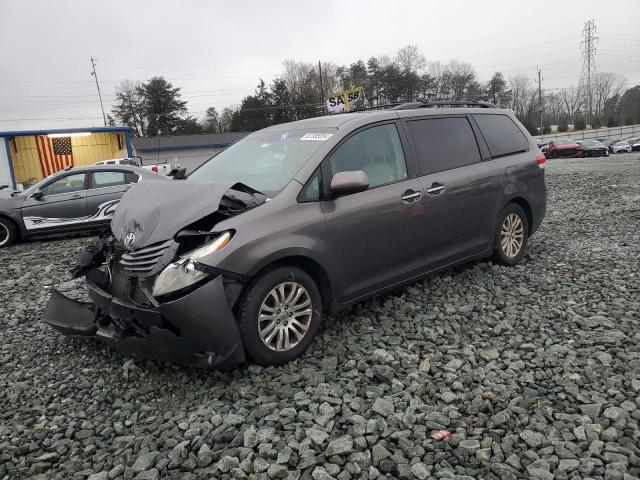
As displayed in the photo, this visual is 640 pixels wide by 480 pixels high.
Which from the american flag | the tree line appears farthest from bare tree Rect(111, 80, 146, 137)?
the american flag

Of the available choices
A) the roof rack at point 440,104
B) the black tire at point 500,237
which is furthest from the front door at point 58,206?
the black tire at point 500,237

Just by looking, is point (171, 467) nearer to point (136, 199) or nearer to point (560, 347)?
point (136, 199)

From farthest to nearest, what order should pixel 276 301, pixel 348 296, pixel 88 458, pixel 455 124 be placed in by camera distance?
pixel 455 124 → pixel 348 296 → pixel 276 301 → pixel 88 458

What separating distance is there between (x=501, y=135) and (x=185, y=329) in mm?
4118

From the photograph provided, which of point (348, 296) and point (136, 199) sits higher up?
point (136, 199)

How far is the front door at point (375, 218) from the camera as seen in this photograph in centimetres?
365

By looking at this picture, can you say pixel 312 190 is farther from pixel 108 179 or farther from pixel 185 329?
pixel 108 179

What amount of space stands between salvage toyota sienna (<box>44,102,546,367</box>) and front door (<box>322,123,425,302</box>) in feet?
0.04

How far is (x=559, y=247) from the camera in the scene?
20.3 ft

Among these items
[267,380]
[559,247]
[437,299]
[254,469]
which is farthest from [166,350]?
[559,247]

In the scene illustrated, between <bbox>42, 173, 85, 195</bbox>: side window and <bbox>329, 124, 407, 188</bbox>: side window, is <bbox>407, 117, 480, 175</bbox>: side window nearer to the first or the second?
<bbox>329, 124, 407, 188</bbox>: side window

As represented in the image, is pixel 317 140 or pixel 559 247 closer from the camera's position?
pixel 317 140

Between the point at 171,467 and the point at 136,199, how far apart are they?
2045 mm

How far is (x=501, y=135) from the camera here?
530 centimetres
